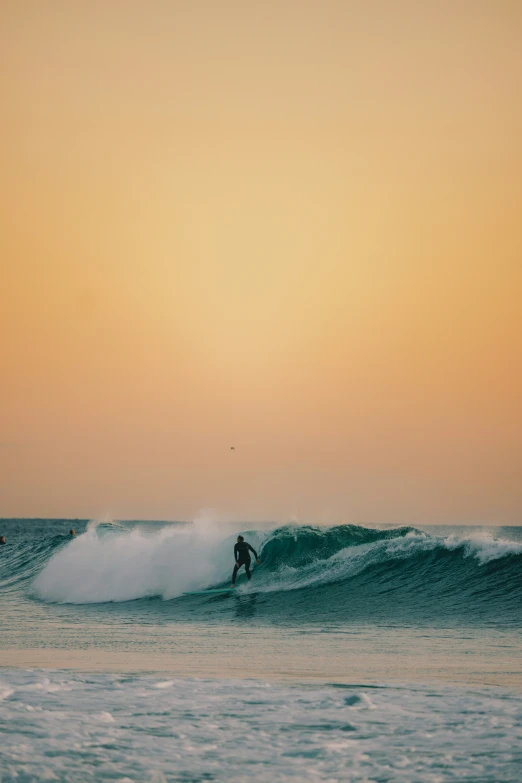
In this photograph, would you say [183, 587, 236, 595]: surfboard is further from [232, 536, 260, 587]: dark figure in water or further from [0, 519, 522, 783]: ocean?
[232, 536, 260, 587]: dark figure in water

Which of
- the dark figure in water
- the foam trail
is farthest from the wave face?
the dark figure in water

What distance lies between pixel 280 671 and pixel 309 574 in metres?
12.5

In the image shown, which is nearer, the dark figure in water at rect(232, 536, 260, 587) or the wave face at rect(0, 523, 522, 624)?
the wave face at rect(0, 523, 522, 624)

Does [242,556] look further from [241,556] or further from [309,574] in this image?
[309,574]

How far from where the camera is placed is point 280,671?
11484 millimetres

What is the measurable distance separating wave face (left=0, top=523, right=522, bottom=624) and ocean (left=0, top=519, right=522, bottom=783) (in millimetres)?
88

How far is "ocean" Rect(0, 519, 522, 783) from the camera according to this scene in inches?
302

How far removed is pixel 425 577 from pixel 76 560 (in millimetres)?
12448

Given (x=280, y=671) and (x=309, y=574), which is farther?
(x=309, y=574)

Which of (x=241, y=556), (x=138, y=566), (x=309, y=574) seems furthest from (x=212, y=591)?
(x=138, y=566)

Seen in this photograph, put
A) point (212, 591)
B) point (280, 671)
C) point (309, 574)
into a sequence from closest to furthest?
point (280, 671)
point (212, 591)
point (309, 574)

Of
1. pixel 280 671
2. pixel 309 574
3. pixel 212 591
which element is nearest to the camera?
pixel 280 671

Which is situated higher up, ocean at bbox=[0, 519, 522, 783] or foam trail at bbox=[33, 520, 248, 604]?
foam trail at bbox=[33, 520, 248, 604]

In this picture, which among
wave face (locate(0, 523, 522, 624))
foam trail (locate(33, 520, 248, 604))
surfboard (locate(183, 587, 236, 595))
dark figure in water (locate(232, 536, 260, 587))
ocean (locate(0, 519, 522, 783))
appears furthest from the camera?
foam trail (locate(33, 520, 248, 604))
